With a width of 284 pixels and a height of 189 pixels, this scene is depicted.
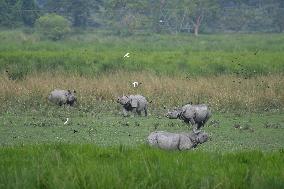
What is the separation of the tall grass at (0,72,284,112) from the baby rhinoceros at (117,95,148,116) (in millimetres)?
1506

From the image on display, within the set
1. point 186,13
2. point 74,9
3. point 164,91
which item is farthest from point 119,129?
point 74,9

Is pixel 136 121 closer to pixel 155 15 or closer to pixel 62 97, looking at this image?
pixel 62 97

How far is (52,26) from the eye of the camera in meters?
35.9

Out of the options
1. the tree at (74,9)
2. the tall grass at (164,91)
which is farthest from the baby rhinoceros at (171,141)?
the tree at (74,9)

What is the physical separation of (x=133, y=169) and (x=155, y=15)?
36736 mm

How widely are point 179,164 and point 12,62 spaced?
56.1ft

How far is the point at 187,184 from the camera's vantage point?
15.3 ft

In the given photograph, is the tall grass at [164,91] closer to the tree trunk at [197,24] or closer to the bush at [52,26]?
the bush at [52,26]

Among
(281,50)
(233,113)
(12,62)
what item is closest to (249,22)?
(281,50)

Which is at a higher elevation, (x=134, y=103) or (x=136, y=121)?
(x=134, y=103)

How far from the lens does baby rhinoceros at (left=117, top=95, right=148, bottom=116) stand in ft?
43.5

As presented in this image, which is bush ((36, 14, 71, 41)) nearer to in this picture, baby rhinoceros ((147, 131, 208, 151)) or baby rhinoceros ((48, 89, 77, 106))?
baby rhinoceros ((48, 89, 77, 106))

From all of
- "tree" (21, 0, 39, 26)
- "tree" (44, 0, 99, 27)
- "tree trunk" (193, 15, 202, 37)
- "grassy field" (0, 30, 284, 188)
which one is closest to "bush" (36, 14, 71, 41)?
"grassy field" (0, 30, 284, 188)

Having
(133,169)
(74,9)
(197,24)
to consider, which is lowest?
(197,24)
